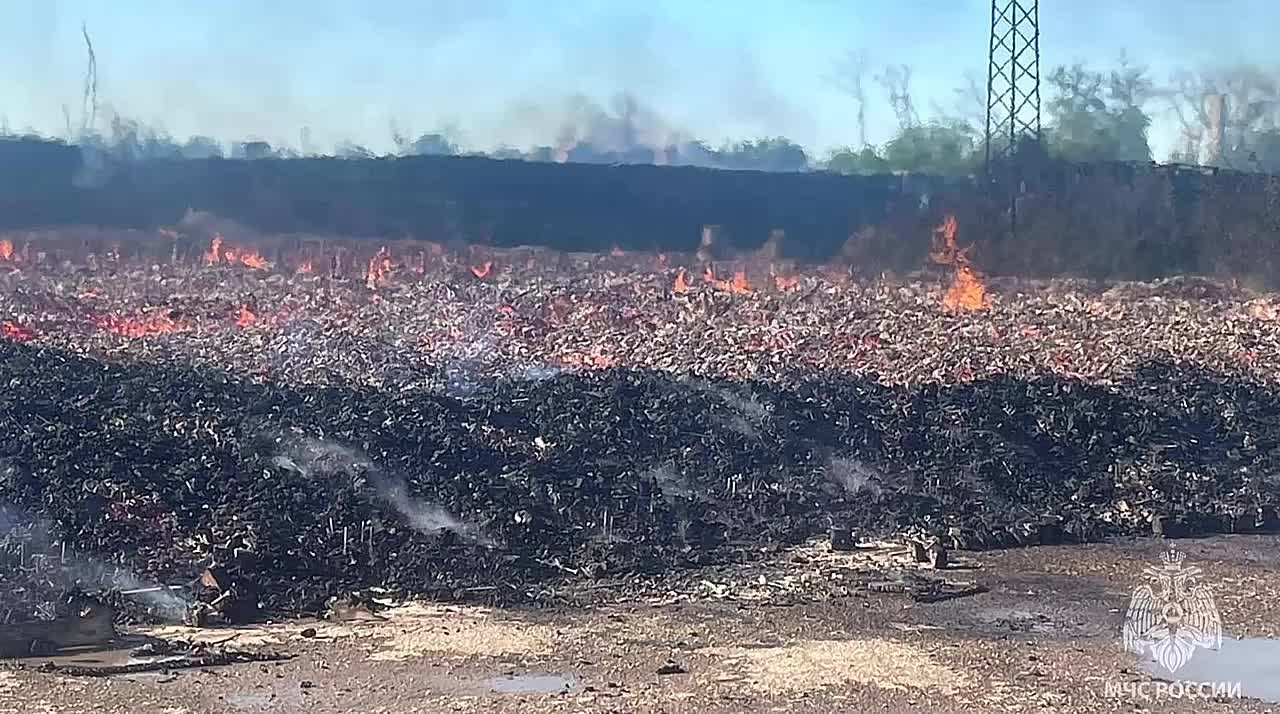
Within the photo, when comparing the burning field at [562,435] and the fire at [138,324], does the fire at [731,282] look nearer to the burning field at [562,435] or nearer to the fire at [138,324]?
the burning field at [562,435]

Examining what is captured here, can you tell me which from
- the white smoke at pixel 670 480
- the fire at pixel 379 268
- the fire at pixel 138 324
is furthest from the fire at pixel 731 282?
the white smoke at pixel 670 480

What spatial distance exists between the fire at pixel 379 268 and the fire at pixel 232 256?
221cm

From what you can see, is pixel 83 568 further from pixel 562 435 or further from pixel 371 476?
pixel 562 435

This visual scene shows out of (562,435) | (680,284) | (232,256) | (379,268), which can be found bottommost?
(562,435)

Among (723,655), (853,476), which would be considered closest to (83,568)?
(723,655)

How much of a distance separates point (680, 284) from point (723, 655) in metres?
19.3

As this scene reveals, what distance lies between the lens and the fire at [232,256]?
2974cm

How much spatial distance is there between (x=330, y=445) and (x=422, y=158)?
22.9 m

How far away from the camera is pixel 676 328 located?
22.2 metres

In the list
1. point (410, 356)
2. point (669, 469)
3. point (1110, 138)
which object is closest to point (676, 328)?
point (410, 356)

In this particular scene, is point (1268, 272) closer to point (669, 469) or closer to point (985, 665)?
point (669, 469)

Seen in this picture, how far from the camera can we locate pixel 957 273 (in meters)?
28.6

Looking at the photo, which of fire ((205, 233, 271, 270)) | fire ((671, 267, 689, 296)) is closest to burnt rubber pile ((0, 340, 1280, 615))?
fire ((671, 267, 689, 296))

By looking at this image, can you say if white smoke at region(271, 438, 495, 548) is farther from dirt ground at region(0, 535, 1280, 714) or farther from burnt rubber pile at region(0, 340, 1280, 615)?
dirt ground at region(0, 535, 1280, 714)
